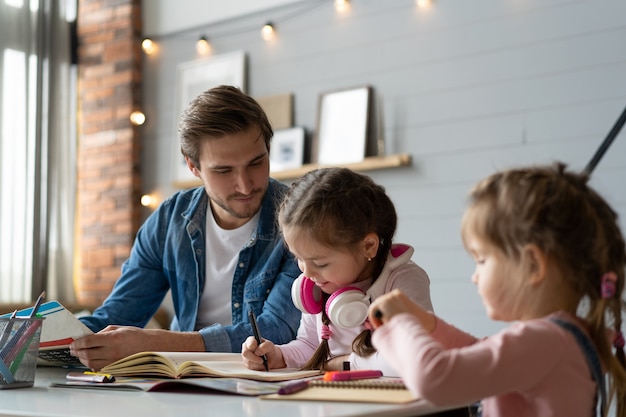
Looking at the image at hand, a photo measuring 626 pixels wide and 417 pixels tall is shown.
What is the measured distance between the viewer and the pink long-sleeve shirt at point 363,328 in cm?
135

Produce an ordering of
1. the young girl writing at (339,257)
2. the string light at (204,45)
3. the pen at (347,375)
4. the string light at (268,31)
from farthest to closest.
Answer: the string light at (204,45), the string light at (268,31), the young girl writing at (339,257), the pen at (347,375)

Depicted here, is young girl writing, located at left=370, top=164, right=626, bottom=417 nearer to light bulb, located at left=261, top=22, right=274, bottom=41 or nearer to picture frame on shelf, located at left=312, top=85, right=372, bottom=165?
picture frame on shelf, located at left=312, top=85, right=372, bottom=165

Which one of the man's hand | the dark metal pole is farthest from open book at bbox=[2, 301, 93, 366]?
the dark metal pole

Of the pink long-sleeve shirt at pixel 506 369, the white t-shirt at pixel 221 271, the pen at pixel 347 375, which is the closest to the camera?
the pink long-sleeve shirt at pixel 506 369

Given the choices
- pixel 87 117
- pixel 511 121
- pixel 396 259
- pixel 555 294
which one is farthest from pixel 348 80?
pixel 555 294

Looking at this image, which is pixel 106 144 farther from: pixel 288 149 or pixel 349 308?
pixel 349 308

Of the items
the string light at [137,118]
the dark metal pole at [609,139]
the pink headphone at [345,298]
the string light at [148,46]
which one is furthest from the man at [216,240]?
the string light at [148,46]

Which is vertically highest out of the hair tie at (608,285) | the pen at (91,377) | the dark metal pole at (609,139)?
the dark metal pole at (609,139)

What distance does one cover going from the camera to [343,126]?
3695 millimetres

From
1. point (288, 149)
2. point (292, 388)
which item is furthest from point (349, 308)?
point (288, 149)

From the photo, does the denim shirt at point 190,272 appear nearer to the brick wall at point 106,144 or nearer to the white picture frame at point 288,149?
the white picture frame at point 288,149

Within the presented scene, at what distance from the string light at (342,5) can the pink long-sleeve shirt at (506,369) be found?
305 cm

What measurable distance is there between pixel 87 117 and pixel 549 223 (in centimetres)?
407

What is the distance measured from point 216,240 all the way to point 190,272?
11 centimetres
